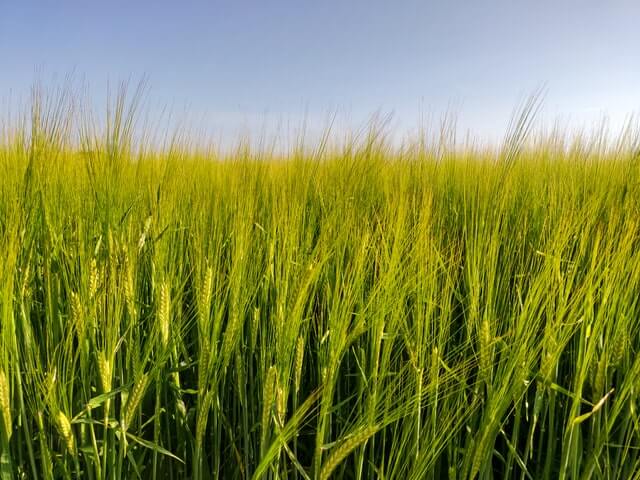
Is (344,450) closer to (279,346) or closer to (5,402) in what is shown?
(279,346)

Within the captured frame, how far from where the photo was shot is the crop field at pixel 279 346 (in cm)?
67

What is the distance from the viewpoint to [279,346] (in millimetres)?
669

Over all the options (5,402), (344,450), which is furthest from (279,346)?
(5,402)

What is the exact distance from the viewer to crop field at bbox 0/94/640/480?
67 centimetres

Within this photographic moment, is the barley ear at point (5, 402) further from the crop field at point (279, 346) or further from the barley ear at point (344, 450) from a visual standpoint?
the barley ear at point (344, 450)

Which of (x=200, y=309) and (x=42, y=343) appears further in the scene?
(x=42, y=343)

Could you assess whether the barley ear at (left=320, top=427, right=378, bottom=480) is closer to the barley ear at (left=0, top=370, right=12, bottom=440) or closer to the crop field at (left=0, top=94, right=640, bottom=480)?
the crop field at (left=0, top=94, right=640, bottom=480)

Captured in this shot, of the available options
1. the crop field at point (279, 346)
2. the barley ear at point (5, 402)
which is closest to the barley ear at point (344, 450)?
the crop field at point (279, 346)

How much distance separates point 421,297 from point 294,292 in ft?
0.78

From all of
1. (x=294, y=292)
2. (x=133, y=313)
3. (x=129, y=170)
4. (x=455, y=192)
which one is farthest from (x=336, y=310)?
(x=455, y=192)

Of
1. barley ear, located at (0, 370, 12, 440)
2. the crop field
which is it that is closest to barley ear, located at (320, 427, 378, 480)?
the crop field

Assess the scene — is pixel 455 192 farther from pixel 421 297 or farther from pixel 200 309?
pixel 200 309

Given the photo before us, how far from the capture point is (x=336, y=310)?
70cm

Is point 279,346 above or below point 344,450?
above
